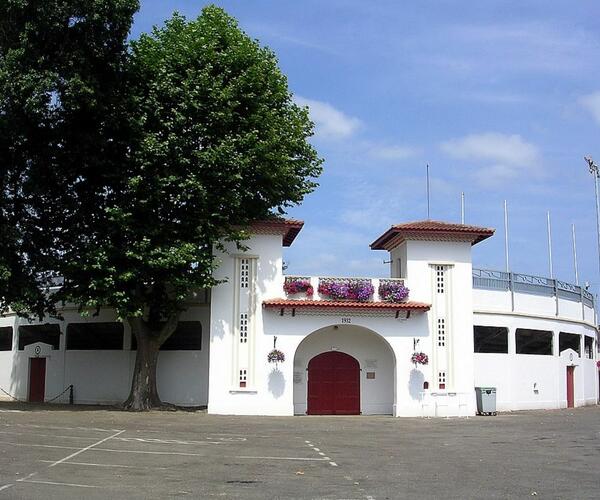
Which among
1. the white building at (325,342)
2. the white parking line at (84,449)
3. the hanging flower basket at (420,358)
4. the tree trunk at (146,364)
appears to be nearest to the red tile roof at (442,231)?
the white building at (325,342)

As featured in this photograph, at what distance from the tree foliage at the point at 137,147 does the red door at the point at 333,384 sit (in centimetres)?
614

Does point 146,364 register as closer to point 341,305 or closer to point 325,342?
point 325,342

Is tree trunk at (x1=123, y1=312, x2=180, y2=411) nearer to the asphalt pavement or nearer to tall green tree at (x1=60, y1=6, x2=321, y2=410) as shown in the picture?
tall green tree at (x1=60, y1=6, x2=321, y2=410)

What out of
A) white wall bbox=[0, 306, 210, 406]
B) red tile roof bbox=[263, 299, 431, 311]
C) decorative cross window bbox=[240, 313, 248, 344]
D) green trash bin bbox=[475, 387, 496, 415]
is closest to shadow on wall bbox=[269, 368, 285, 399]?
decorative cross window bbox=[240, 313, 248, 344]

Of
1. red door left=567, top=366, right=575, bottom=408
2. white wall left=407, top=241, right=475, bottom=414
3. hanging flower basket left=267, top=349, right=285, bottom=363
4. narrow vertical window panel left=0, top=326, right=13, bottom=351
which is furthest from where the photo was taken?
narrow vertical window panel left=0, top=326, right=13, bottom=351

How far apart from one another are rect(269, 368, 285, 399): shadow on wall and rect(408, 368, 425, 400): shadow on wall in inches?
191

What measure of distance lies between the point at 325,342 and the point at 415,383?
12.8 ft

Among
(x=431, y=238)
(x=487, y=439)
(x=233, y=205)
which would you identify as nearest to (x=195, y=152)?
(x=233, y=205)

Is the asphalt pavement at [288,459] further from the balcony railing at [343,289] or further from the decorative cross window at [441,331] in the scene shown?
the balcony railing at [343,289]

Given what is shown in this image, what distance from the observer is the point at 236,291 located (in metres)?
28.8

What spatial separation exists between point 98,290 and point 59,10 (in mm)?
9045

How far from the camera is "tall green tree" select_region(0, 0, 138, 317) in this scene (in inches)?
918

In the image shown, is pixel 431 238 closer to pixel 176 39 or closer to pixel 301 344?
pixel 301 344

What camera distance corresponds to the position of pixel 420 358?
28.8 meters
